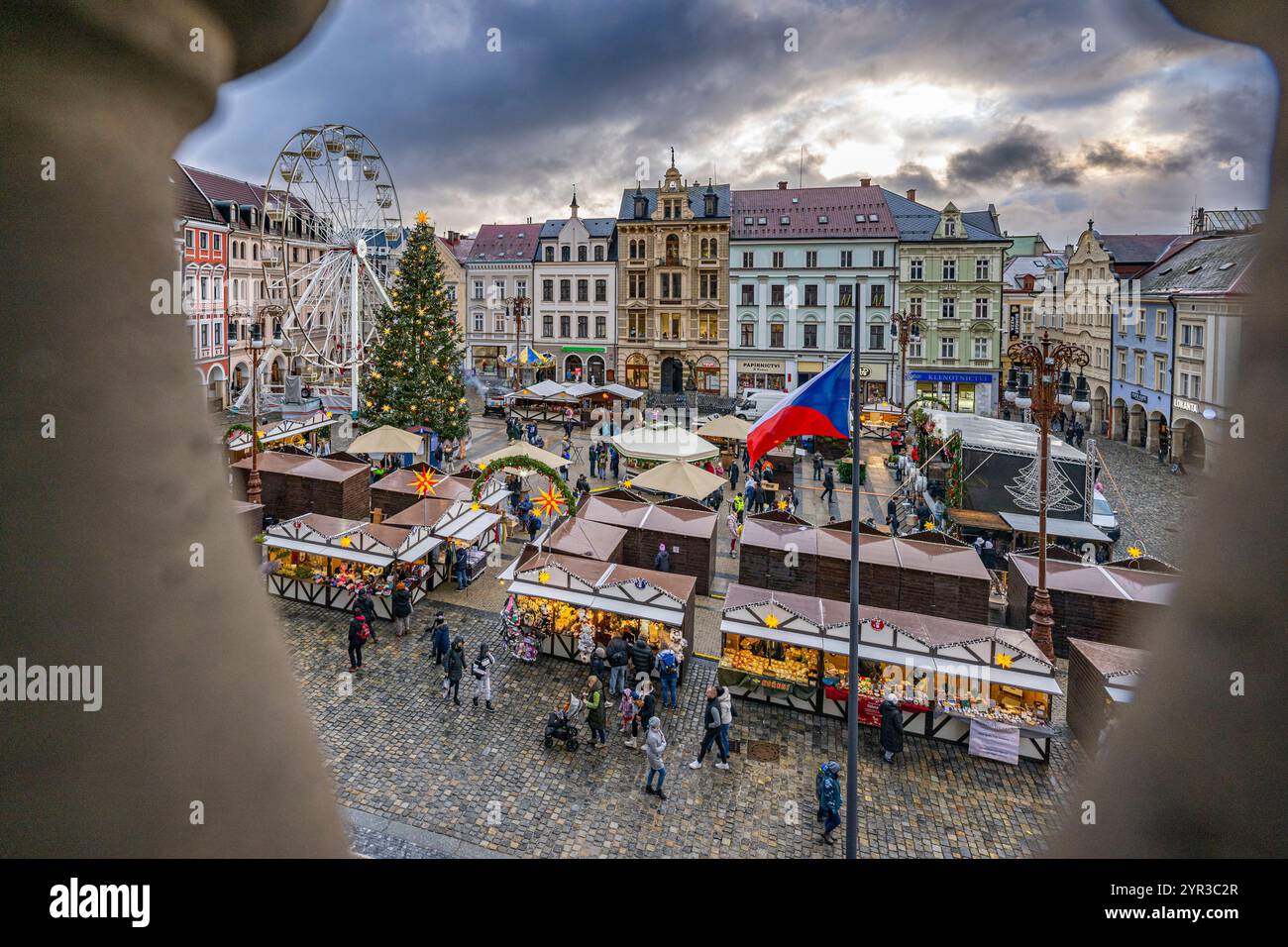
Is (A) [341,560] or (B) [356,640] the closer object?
(B) [356,640]

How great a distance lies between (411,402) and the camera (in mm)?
28156

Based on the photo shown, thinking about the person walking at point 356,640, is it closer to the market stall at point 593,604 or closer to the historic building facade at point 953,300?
the market stall at point 593,604

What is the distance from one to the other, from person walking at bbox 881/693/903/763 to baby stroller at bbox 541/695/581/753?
16.2 ft

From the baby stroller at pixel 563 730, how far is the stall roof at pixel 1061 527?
13968 mm

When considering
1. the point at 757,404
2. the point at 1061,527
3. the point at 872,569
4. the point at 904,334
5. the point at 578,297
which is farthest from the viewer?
the point at 578,297

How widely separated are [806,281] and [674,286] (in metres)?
9.65

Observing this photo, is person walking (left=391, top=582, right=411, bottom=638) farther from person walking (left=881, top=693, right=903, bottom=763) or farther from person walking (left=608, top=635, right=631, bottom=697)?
person walking (left=881, top=693, right=903, bottom=763)

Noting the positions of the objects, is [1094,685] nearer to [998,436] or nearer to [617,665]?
[617,665]

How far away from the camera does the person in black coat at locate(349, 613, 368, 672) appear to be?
13.2 meters

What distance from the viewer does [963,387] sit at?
153 ft

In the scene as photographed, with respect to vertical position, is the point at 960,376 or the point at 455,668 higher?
the point at 960,376

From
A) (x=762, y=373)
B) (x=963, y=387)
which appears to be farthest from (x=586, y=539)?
(x=963, y=387)

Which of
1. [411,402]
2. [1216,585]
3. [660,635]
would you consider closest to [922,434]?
[660,635]

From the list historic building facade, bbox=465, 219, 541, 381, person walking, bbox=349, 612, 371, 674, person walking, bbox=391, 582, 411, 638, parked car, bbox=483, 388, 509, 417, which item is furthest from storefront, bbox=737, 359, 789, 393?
person walking, bbox=349, 612, 371, 674
